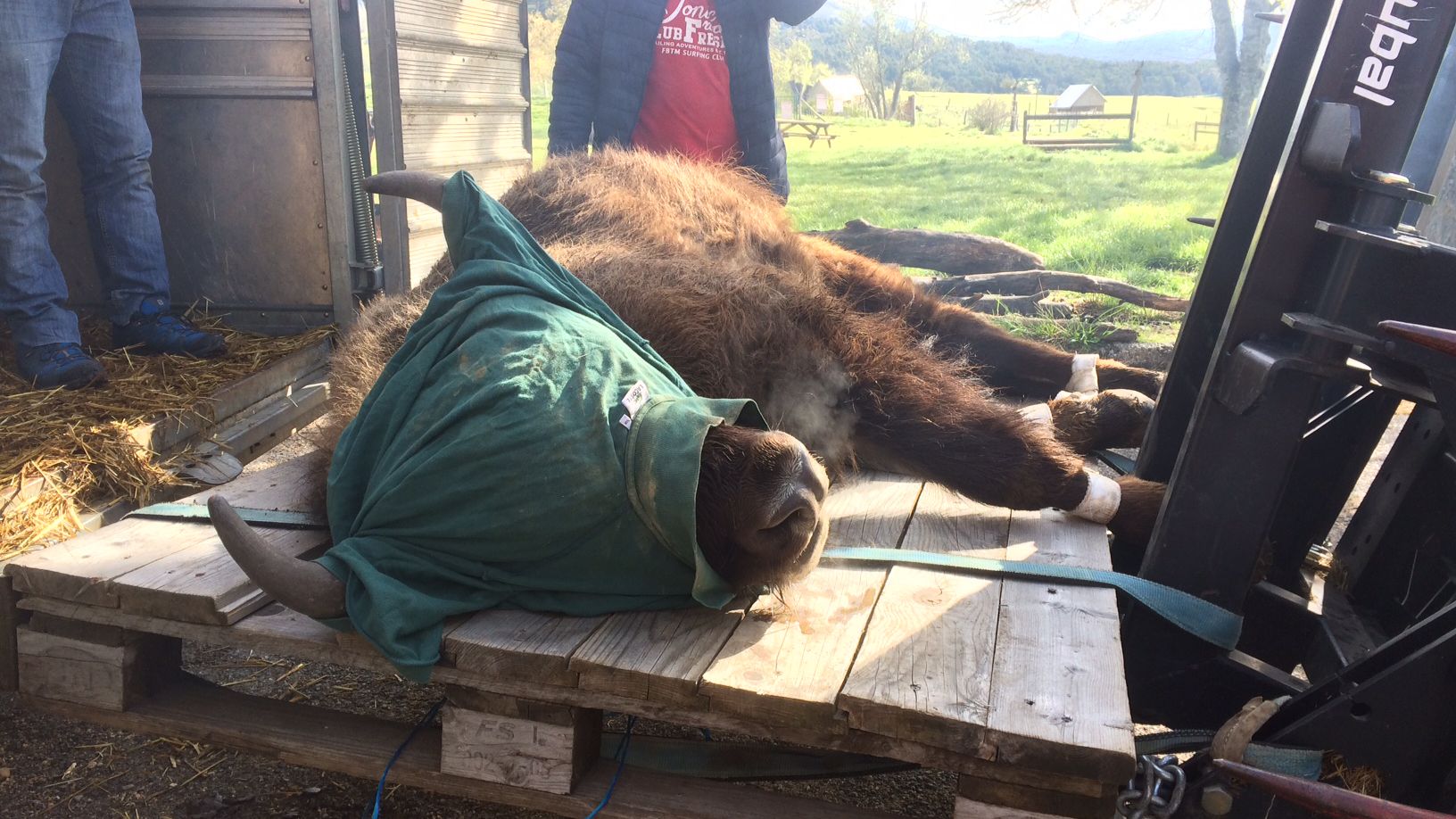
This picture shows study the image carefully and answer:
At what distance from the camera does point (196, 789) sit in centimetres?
252

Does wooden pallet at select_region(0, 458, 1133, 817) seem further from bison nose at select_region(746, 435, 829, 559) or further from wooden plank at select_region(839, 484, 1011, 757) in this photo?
bison nose at select_region(746, 435, 829, 559)

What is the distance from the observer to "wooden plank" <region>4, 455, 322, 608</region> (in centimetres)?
215

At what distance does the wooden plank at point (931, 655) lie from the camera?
5.40 feet

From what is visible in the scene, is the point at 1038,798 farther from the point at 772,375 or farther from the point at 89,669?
the point at 89,669

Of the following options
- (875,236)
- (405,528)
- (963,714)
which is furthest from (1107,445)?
(875,236)

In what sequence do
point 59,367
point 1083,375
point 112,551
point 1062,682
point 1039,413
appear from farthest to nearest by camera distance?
point 1083,375 → point 59,367 → point 1039,413 → point 112,551 → point 1062,682

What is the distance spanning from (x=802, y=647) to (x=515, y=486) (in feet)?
2.03

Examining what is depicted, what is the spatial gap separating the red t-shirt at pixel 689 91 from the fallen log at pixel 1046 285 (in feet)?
6.69

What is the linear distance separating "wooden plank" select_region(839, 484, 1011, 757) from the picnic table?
36.8 feet

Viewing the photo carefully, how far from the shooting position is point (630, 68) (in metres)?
5.07

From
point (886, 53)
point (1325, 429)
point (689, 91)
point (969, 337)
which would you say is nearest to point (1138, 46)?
point (886, 53)

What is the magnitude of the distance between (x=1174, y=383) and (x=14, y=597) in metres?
2.89

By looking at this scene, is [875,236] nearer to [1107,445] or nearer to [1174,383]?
[1107,445]

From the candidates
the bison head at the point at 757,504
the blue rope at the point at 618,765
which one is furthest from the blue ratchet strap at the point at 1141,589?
the blue rope at the point at 618,765
